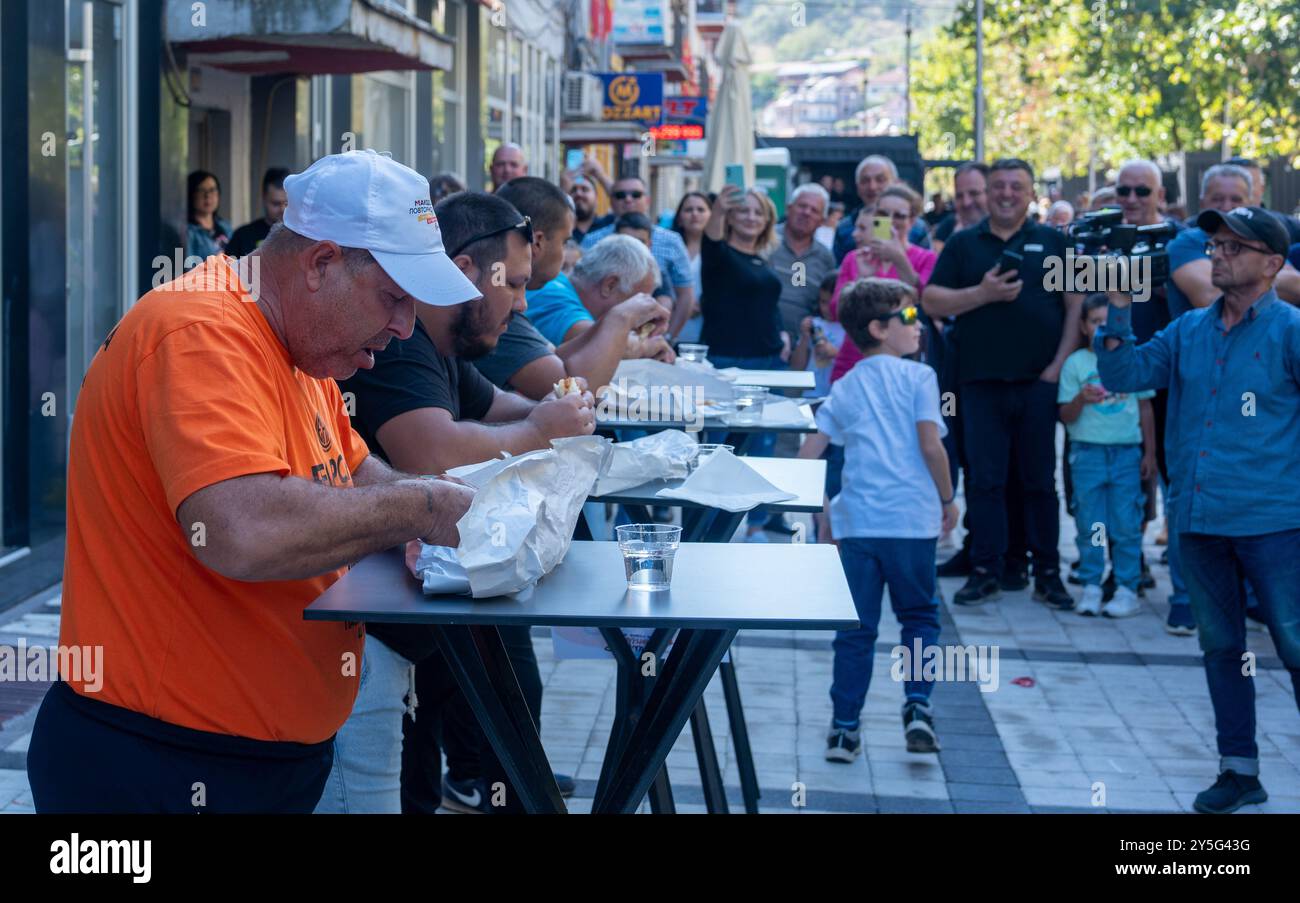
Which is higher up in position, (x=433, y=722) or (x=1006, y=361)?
(x=1006, y=361)

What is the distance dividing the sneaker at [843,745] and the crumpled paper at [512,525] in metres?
2.71

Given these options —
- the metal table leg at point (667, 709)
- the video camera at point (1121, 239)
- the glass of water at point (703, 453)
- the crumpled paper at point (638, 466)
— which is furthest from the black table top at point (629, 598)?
the video camera at point (1121, 239)

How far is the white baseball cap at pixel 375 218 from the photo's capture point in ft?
8.41

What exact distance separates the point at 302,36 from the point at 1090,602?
5.72 m

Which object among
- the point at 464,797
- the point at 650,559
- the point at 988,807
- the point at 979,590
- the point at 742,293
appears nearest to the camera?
the point at 650,559

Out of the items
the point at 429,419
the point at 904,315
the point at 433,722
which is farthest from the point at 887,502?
the point at 429,419

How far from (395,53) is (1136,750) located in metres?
7.26

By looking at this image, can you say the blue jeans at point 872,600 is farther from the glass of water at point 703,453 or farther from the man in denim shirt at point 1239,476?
the glass of water at point 703,453

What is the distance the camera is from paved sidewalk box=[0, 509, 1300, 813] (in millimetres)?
5164

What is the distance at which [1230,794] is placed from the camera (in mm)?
5043

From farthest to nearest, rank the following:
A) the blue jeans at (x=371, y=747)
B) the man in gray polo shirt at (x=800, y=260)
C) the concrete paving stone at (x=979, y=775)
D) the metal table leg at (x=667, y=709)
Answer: the man in gray polo shirt at (x=800, y=260), the concrete paving stone at (x=979, y=775), the blue jeans at (x=371, y=747), the metal table leg at (x=667, y=709)

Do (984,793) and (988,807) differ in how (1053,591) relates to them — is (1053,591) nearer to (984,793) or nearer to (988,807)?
(984,793)

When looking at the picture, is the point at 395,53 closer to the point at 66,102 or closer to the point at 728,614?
the point at 66,102
